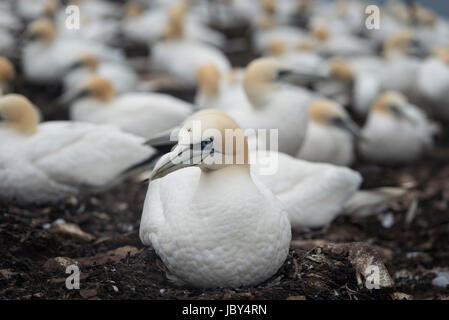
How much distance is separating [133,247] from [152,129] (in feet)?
10.1

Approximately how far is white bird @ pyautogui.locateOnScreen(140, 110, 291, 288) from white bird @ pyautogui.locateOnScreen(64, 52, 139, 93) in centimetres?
606

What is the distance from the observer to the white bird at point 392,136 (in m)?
8.27

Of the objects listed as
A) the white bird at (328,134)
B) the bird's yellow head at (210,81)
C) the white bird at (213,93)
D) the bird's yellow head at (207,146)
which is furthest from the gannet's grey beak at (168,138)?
the bird's yellow head at (210,81)

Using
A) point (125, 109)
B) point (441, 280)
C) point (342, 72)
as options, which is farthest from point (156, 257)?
point (342, 72)

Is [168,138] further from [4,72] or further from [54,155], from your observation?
[4,72]

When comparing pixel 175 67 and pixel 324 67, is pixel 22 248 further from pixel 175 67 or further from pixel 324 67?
pixel 324 67

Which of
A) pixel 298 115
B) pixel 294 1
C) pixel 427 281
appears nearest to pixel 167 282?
pixel 427 281

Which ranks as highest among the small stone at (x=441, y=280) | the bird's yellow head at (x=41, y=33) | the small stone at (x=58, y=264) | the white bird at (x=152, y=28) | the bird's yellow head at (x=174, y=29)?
the white bird at (x=152, y=28)

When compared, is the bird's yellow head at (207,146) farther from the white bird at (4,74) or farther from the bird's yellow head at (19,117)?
the white bird at (4,74)

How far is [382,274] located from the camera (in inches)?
148

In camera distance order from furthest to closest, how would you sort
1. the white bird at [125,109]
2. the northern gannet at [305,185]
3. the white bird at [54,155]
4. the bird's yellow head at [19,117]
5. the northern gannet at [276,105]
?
the white bird at [125,109] < the northern gannet at [276,105] < the bird's yellow head at [19,117] < the white bird at [54,155] < the northern gannet at [305,185]

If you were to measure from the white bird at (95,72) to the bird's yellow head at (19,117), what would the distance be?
3.51m

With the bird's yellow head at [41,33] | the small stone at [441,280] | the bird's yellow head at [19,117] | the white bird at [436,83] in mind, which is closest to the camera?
the small stone at [441,280]

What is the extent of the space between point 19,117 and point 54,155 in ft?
1.56
